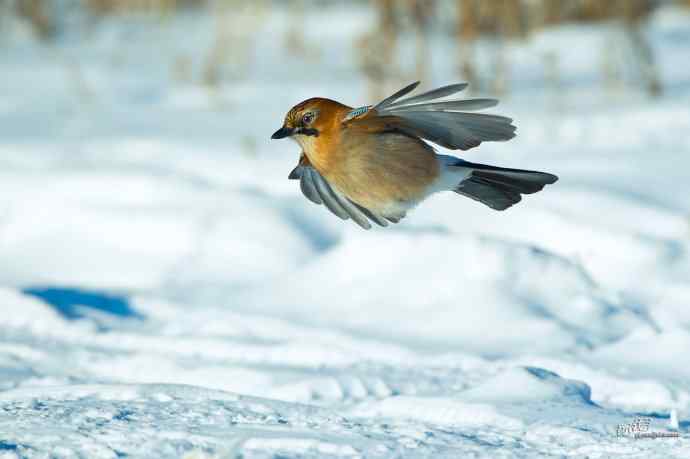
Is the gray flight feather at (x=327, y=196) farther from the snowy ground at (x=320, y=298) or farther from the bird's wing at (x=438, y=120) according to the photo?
the snowy ground at (x=320, y=298)

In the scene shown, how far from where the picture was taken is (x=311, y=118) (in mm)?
2168

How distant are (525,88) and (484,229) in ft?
9.75

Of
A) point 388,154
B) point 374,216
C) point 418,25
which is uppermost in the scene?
point 418,25

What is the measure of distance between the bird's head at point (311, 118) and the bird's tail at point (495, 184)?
314mm

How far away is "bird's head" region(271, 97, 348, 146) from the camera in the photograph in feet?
7.10

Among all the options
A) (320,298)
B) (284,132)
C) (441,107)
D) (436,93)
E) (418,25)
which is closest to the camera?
(436,93)

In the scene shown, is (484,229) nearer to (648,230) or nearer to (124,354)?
(648,230)

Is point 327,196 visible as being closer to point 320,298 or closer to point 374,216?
point 374,216

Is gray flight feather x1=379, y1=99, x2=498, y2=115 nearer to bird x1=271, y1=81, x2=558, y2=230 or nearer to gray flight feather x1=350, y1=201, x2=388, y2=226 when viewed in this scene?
bird x1=271, y1=81, x2=558, y2=230

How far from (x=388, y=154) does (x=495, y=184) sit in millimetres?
310

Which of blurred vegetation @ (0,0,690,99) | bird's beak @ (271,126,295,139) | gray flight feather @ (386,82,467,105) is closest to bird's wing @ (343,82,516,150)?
gray flight feather @ (386,82,467,105)

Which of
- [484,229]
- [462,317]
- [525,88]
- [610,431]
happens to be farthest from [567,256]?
[525,88]

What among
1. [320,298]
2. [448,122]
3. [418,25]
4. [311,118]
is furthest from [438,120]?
[418,25]

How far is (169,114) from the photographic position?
20.7 feet
